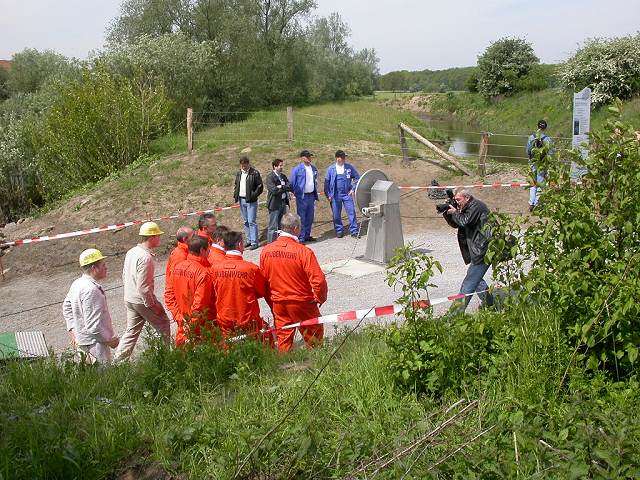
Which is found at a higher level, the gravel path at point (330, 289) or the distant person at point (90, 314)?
the distant person at point (90, 314)

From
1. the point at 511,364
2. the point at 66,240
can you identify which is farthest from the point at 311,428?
the point at 66,240

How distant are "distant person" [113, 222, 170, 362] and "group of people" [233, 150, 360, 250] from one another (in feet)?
18.8

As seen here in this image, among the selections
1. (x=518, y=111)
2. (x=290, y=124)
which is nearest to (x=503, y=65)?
(x=518, y=111)

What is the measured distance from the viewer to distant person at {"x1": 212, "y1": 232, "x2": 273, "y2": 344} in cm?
614

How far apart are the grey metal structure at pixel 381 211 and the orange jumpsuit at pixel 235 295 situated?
4.90 m

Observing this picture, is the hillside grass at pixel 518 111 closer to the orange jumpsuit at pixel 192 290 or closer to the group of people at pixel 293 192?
the group of people at pixel 293 192

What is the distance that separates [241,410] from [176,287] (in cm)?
252

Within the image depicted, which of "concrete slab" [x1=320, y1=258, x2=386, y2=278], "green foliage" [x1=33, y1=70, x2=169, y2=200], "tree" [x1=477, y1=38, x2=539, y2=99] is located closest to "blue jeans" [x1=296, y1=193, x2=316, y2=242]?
"concrete slab" [x1=320, y1=258, x2=386, y2=278]

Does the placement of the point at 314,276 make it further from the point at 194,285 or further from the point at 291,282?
the point at 194,285

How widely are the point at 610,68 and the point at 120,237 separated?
88.3 feet

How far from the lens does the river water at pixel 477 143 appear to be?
66.5 feet

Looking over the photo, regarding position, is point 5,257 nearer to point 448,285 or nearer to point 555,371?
point 448,285

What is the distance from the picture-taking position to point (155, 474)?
376 cm

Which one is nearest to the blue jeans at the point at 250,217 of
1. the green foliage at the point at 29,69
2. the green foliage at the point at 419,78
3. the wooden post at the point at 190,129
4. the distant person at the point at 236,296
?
the distant person at the point at 236,296
